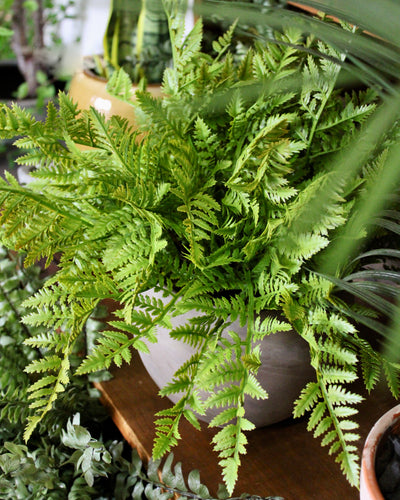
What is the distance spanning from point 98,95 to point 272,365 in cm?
47

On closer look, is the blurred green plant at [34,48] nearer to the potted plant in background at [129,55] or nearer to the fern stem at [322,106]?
the potted plant in background at [129,55]

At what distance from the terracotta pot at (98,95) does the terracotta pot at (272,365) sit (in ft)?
1.18

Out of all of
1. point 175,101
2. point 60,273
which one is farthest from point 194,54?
point 60,273

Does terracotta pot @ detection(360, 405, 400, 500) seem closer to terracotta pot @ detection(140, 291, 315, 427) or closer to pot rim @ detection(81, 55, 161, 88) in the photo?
terracotta pot @ detection(140, 291, 315, 427)

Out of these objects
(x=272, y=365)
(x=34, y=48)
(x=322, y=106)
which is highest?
(x=322, y=106)

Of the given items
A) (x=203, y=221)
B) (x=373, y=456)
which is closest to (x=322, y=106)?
(x=203, y=221)

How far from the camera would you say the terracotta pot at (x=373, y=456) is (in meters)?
0.25

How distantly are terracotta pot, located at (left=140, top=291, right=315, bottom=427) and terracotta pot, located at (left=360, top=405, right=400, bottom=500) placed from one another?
6 centimetres

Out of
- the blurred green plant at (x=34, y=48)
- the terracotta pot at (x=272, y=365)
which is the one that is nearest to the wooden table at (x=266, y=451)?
the terracotta pot at (x=272, y=365)

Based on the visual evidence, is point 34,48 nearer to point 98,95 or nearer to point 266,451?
point 98,95

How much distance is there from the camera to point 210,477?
34 cm

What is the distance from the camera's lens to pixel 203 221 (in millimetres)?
314

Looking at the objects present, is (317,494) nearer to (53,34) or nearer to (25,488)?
(25,488)

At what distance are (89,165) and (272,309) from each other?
5.9 inches
